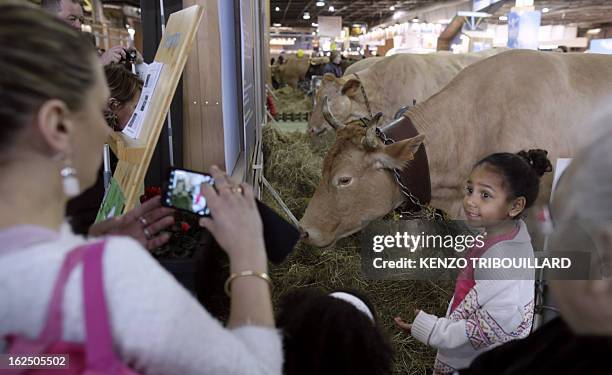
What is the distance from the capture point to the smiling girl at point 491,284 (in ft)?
5.98

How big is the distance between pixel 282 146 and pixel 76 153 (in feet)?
22.3

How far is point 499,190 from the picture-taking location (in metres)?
2.02

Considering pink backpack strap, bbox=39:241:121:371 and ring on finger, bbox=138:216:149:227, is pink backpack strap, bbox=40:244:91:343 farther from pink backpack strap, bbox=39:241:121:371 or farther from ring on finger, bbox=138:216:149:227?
ring on finger, bbox=138:216:149:227

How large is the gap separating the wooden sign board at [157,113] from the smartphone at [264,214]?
16.6 inches

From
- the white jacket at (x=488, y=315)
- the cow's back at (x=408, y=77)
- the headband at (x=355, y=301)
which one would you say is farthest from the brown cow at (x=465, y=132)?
the cow's back at (x=408, y=77)

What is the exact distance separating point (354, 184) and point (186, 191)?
2.00 m

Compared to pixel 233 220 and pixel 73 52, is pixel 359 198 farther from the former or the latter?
pixel 73 52

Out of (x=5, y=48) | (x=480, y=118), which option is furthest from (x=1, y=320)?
(x=480, y=118)

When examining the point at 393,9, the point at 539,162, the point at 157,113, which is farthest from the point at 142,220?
the point at 393,9

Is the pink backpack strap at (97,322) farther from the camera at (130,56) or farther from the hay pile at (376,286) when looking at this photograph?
the hay pile at (376,286)

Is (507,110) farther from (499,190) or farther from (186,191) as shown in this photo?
(186,191)

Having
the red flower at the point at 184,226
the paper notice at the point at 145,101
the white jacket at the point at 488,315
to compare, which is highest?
the paper notice at the point at 145,101

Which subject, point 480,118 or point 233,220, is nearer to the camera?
point 233,220

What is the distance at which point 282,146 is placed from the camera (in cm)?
759
